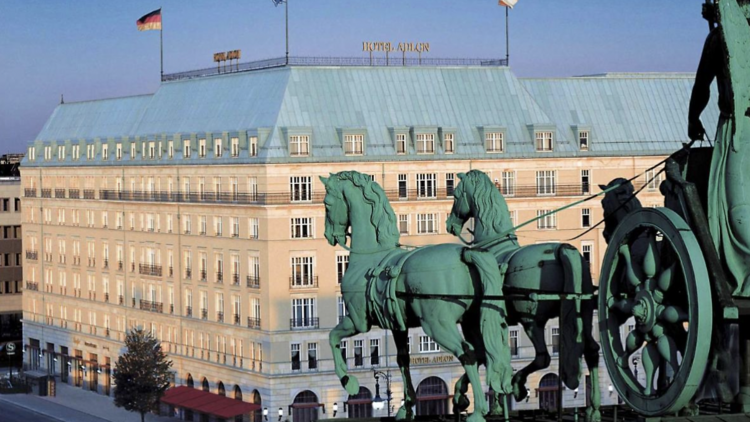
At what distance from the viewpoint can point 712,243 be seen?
1655 inches

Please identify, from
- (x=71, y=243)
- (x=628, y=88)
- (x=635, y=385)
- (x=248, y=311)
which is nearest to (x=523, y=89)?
(x=628, y=88)

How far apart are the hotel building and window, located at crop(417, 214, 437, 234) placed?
0.08 metres

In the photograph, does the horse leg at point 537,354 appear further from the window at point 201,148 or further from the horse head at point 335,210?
the window at point 201,148

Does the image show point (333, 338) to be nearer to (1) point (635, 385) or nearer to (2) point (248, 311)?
(1) point (635, 385)

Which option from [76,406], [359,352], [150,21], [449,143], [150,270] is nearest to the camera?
[359,352]

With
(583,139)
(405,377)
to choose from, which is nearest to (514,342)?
(583,139)

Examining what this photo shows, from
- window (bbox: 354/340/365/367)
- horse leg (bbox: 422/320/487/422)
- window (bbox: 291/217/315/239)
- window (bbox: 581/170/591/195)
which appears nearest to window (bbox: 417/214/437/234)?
window (bbox: 291/217/315/239)

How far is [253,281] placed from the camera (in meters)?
124

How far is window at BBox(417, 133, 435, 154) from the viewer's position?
12581 centimetres

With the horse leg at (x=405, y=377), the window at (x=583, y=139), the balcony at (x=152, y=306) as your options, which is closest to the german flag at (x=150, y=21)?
the balcony at (x=152, y=306)

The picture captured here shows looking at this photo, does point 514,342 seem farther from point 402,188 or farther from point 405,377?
point 405,377

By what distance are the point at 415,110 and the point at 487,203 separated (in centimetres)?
7559

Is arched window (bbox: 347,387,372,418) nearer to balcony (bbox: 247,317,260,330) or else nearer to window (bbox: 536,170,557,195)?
balcony (bbox: 247,317,260,330)

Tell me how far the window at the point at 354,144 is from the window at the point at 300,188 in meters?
3.07
